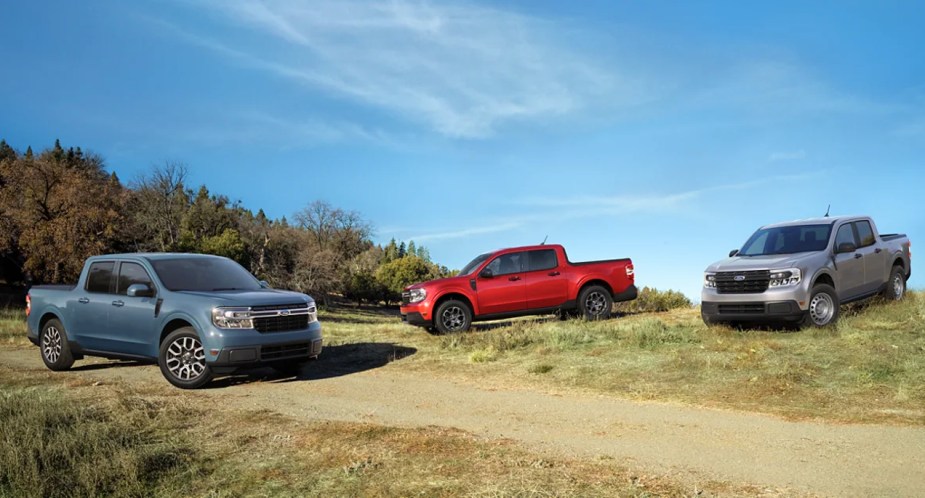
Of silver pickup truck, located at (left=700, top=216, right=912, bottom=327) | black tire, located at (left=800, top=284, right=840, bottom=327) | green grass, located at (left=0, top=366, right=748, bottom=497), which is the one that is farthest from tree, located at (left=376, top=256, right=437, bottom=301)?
green grass, located at (left=0, top=366, right=748, bottom=497)

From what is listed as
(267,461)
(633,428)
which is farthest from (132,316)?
(633,428)

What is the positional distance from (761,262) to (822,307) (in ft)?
4.46

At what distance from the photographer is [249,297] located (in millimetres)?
9852

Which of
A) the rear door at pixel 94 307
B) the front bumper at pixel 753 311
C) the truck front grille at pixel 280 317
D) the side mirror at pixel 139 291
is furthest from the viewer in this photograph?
the front bumper at pixel 753 311

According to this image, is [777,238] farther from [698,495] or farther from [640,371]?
[698,495]

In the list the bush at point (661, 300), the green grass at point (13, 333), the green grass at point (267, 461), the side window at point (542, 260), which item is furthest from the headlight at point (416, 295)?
the bush at point (661, 300)

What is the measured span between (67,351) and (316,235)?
68979mm

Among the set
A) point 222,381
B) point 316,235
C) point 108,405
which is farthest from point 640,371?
point 316,235

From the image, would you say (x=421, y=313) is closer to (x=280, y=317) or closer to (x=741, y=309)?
(x=280, y=317)

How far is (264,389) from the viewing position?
963 centimetres

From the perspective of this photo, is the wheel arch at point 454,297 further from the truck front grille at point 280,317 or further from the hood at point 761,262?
the hood at point 761,262

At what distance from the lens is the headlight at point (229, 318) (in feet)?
31.0

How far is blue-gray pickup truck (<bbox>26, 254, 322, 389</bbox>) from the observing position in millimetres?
9508

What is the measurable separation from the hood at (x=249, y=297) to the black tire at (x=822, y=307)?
8907mm
